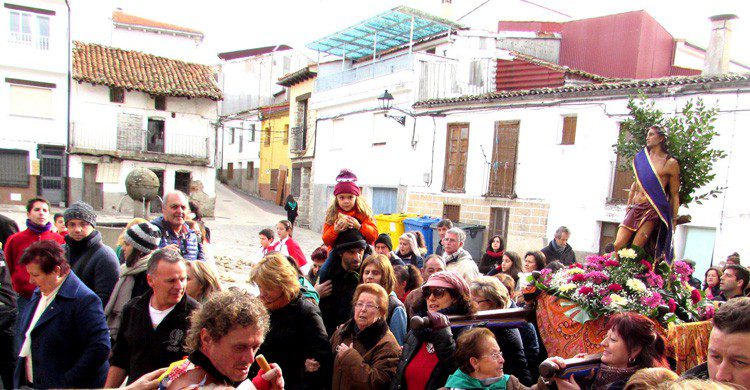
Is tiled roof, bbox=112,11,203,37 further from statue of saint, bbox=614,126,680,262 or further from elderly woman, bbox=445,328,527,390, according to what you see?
elderly woman, bbox=445,328,527,390

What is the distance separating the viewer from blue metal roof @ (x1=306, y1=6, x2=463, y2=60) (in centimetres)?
1825

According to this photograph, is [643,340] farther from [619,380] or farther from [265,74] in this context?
[265,74]

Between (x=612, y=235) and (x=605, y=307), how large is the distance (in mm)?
10184

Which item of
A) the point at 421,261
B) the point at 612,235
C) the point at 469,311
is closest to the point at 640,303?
the point at 469,311

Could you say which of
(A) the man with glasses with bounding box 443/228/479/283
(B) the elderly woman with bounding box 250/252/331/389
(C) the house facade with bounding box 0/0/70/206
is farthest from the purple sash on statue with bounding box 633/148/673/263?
(C) the house facade with bounding box 0/0/70/206

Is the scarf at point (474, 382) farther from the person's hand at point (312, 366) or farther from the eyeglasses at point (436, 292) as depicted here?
the person's hand at point (312, 366)

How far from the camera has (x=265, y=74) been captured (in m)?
36.4

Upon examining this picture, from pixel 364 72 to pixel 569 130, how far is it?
9041mm

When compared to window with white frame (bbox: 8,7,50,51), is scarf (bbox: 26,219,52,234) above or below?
below

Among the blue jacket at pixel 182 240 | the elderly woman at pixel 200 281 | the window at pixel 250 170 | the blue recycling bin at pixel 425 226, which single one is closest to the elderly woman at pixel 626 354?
the elderly woman at pixel 200 281

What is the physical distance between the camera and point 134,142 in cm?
2317

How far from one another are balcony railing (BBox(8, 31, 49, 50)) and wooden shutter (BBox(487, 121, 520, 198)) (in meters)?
19.4

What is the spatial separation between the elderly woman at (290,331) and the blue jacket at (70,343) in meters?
0.99

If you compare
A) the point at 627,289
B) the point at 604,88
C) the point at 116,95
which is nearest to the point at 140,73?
the point at 116,95
